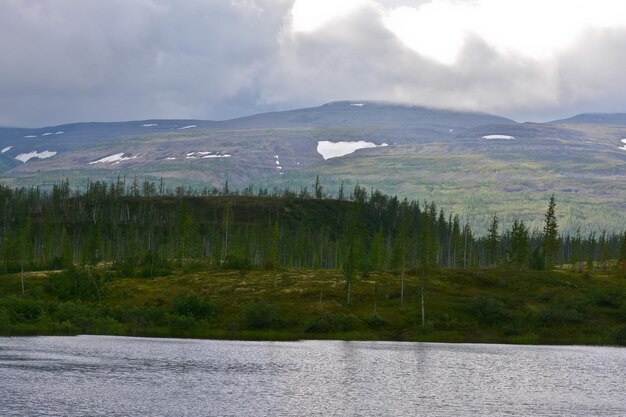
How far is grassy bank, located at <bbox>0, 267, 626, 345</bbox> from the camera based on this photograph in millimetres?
133375

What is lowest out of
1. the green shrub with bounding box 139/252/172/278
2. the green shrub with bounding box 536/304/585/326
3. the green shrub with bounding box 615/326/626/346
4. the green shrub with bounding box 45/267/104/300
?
the green shrub with bounding box 615/326/626/346

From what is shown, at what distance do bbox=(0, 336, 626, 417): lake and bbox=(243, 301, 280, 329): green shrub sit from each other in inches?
666

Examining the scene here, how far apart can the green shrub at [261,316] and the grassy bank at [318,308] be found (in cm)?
16

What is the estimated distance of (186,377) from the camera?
260 feet

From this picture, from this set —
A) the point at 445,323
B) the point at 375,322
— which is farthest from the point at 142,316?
the point at 445,323

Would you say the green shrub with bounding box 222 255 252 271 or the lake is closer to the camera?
the lake

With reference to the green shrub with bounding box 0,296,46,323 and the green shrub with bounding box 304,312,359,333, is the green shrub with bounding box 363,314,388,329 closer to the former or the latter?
the green shrub with bounding box 304,312,359,333

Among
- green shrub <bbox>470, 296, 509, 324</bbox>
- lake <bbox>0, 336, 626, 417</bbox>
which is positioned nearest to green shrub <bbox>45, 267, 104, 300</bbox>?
lake <bbox>0, 336, 626, 417</bbox>

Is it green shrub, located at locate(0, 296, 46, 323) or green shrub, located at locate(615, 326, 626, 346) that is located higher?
green shrub, located at locate(0, 296, 46, 323)

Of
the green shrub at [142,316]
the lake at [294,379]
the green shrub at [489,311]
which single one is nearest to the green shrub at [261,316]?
the green shrub at [142,316]

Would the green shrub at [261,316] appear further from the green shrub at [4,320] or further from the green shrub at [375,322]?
the green shrub at [4,320]

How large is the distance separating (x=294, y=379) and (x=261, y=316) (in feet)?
178

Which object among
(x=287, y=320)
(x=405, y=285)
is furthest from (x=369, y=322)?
(x=405, y=285)

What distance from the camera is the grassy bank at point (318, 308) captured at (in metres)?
133
